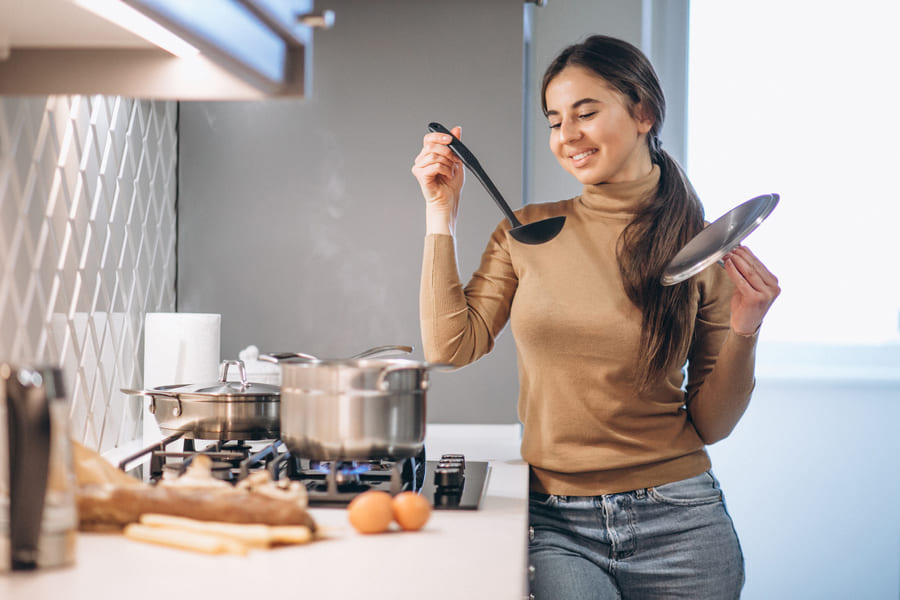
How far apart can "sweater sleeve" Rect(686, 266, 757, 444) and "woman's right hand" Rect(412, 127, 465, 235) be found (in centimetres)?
46

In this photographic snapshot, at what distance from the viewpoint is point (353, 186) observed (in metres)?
1.86

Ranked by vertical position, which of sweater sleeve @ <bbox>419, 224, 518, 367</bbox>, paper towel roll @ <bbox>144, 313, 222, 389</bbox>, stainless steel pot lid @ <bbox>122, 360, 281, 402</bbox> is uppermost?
sweater sleeve @ <bbox>419, 224, 518, 367</bbox>

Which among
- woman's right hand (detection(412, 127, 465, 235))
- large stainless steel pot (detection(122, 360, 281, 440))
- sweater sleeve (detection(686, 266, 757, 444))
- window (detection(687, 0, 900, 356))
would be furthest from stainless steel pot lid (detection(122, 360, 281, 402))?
window (detection(687, 0, 900, 356))

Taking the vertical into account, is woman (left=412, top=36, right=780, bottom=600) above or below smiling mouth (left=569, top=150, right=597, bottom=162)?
below

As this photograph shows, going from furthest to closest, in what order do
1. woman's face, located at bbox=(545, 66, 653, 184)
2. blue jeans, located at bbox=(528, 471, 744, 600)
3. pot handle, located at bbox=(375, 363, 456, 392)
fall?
woman's face, located at bbox=(545, 66, 653, 184)
blue jeans, located at bbox=(528, 471, 744, 600)
pot handle, located at bbox=(375, 363, 456, 392)

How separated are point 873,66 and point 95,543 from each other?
250 cm

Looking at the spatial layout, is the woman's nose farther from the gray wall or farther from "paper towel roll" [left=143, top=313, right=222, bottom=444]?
"paper towel roll" [left=143, top=313, right=222, bottom=444]

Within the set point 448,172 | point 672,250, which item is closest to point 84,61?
point 448,172

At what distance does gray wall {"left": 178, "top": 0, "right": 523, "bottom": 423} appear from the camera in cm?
184

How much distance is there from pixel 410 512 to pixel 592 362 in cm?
56

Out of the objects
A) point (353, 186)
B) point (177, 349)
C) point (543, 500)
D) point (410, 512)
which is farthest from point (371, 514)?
point (353, 186)

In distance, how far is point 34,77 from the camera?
0.98 metres

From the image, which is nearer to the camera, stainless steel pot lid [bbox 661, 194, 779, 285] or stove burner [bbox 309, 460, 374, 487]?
stove burner [bbox 309, 460, 374, 487]

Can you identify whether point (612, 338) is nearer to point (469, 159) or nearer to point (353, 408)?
point (469, 159)
